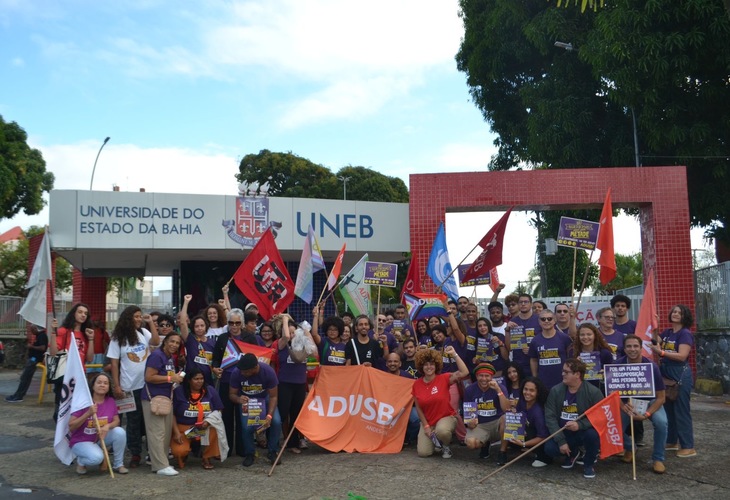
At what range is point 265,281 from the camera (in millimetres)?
11070

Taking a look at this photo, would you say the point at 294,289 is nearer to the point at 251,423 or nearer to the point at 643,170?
the point at 251,423

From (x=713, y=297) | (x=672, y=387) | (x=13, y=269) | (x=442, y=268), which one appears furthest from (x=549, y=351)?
(x=13, y=269)

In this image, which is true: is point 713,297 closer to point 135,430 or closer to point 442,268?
point 442,268

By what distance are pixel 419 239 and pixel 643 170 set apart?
209 inches

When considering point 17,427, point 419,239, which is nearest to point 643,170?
point 419,239

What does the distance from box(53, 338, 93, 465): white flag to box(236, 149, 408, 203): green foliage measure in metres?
39.8

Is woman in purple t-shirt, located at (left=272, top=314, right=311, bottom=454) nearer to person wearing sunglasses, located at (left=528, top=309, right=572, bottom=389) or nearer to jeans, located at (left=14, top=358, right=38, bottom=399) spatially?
person wearing sunglasses, located at (left=528, top=309, right=572, bottom=389)

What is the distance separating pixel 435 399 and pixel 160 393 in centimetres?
334

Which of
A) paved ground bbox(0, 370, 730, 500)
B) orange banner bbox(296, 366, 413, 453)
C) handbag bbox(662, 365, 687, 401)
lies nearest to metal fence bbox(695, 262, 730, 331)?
paved ground bbox(0, 370, 730, 500)

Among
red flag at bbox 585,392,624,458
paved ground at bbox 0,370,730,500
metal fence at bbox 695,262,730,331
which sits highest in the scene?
metal fence at bbox 695,262,730,331

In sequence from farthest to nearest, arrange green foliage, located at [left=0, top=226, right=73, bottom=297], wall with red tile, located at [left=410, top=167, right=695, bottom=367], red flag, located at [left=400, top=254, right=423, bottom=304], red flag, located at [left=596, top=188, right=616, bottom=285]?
1. green foliage, located at [left=0, top=226, right=73, bottom=297]
2. wall with red tile, located at [left=410, top=167, right=695, bottom=367]
3. red flag, located at [left=400, top=254, right=423, bottom=304]
4. red flag, located at [left=596, top=188, right=616, bottom=285]

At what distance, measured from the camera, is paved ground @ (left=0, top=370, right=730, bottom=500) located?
7.37 meters

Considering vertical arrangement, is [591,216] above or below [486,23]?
below

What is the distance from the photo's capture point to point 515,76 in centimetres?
2786
